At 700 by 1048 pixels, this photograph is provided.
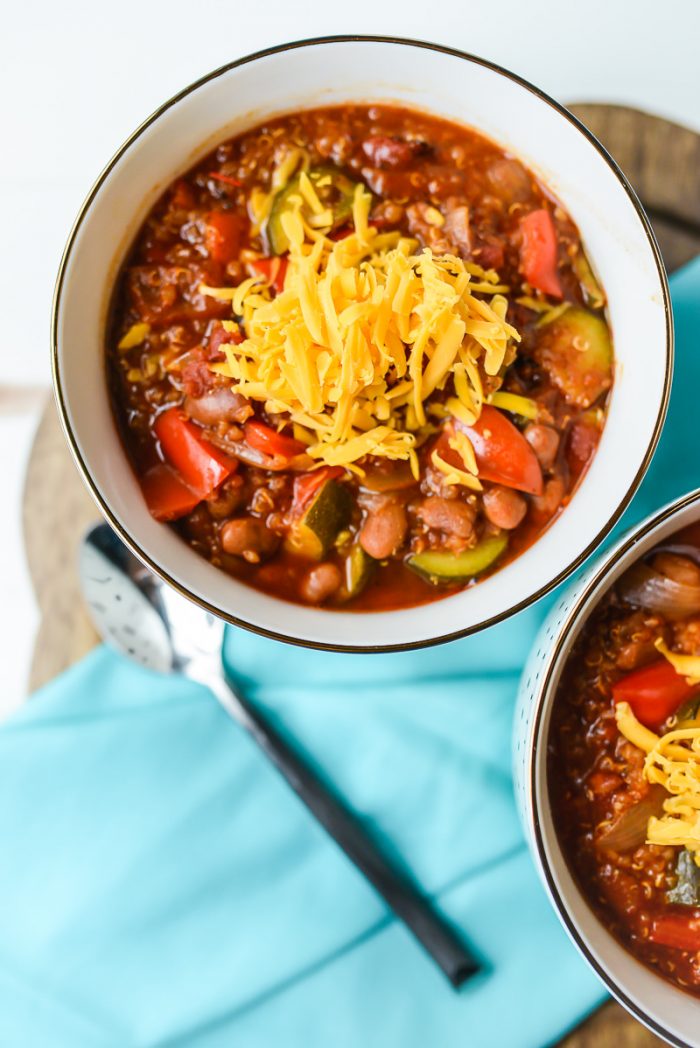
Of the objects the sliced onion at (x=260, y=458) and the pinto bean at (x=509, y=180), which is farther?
the pinto bean at (x=509, y=180)

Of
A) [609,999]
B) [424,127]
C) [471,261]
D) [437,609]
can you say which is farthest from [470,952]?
[424,127]

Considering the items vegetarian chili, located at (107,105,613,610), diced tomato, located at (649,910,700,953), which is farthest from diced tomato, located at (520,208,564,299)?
diced tomato, located at (649,910,700,953)

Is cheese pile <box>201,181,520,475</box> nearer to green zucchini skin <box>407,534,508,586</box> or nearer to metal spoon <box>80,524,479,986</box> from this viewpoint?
green zucchini skin <box>407,534,508,586</box>

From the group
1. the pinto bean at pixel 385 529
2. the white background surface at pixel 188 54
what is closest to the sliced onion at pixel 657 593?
the pinto bean at pixel 385 529

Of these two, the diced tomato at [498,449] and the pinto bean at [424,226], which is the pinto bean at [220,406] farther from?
the pinto bean at [424,226]

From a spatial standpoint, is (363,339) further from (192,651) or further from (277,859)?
(277,859)
